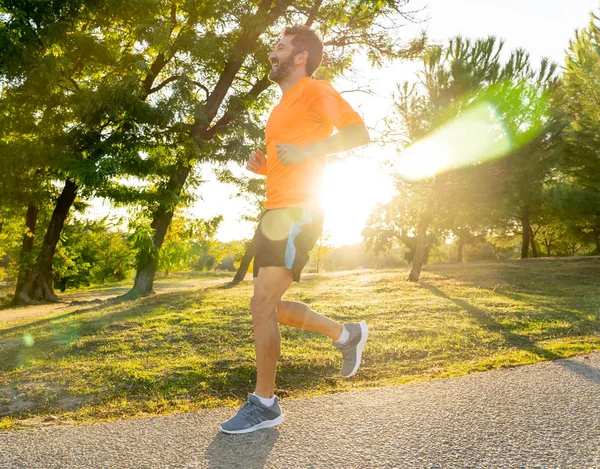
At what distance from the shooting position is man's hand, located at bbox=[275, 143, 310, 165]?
2.46m

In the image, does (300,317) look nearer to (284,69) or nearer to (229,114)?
(284,69)

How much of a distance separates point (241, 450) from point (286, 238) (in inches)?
40.3

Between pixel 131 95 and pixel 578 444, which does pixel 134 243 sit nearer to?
pixel 131 95

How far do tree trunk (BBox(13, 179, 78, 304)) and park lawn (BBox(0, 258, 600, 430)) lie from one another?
9405 mm

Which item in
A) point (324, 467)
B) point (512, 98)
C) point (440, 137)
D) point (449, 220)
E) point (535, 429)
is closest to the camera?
point (324, 467)

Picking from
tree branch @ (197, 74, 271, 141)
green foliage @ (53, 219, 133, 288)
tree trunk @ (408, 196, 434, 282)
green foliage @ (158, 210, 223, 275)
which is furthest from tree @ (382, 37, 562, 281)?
green foliage @ (53, 219, 133, 288)

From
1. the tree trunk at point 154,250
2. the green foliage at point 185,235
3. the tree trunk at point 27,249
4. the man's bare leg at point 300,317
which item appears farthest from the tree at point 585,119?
the tree trunk at point 27,249

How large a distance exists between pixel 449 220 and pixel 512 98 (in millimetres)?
13339

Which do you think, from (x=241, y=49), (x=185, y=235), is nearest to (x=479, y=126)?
(x=241, y=49)

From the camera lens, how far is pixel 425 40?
12.7m

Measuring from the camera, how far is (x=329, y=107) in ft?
8.42

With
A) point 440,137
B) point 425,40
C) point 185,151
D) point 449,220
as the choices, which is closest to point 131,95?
point 185,151

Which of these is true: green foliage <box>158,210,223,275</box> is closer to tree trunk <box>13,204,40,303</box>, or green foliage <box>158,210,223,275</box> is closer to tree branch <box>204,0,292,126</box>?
tree trunk <box>13,204,40,303</box>

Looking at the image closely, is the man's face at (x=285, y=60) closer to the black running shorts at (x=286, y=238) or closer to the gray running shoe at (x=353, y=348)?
the black running shorts at (x=286, y=238)
